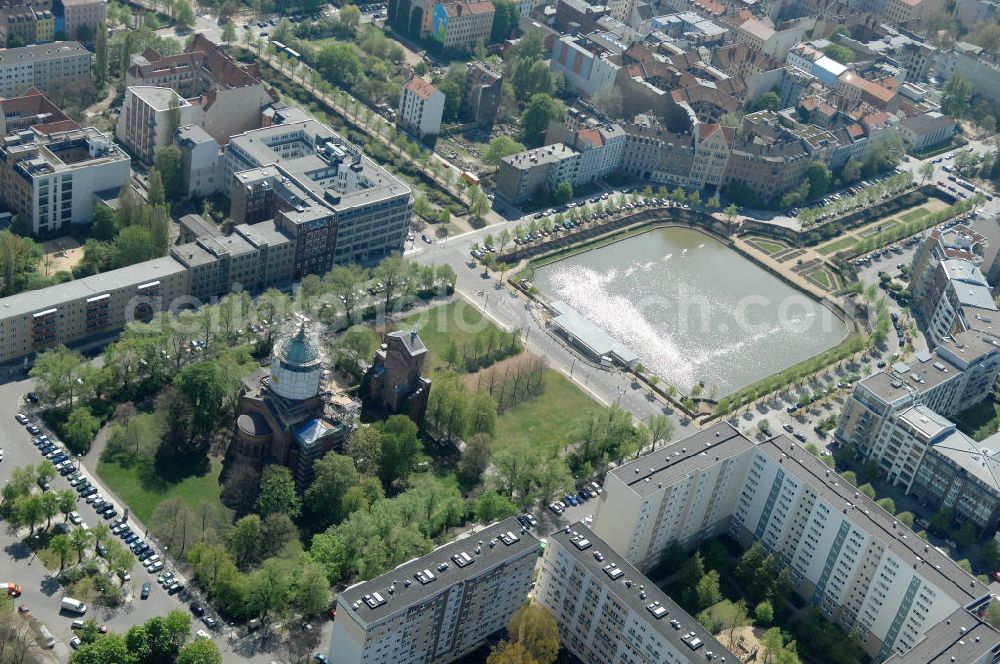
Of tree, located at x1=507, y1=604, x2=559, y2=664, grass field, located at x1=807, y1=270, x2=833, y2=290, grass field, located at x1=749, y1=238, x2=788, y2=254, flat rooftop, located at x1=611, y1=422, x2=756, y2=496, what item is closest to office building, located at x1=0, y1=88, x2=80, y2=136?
flat rooftop, located at x1=611, y1=422, x2=756, y2=496

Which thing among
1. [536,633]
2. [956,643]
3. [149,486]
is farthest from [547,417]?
[956,643]

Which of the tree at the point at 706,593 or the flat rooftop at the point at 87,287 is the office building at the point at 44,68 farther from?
the tree at the point at 706,593

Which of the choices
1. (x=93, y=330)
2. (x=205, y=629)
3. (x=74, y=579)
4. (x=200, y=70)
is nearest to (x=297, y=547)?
(x=205, y=629)

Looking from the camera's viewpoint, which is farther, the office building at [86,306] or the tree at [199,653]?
the office building at [86,306]

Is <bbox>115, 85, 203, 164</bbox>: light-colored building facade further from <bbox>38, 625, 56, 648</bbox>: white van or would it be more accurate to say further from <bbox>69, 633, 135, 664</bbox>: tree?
<bbox>69, 633, 135, 664</bbox>: tree

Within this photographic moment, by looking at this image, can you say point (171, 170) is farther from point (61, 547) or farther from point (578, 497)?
point (578, 497)

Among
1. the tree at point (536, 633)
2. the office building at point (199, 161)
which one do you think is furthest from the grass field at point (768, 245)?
the tree at point (536, 633)

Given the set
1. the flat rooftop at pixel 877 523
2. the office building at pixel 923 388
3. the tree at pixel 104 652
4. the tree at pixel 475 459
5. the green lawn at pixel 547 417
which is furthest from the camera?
the office building at pixel 923 388
